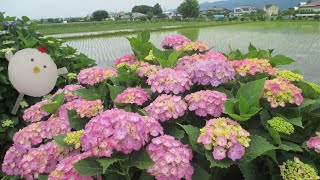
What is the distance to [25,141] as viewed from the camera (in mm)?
1587

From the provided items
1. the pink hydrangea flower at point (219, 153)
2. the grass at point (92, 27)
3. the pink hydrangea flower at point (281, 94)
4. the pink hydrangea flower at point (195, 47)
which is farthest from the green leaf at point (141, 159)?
the grass at point (92, 27)

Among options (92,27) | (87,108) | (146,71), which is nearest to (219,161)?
(87,108)

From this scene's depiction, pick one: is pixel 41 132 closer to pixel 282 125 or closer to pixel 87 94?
pixel 87 94

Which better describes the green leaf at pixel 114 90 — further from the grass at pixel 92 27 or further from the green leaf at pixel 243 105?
the grass at pixel 92 27

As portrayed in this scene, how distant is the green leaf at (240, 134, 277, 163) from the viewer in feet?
3.81

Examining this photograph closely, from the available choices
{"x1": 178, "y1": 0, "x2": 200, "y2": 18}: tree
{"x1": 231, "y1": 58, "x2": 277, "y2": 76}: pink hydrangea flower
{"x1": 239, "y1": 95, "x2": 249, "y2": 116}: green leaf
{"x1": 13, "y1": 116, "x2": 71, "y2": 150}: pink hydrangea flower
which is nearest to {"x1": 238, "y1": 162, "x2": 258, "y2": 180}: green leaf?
{"x1": 239, "y1": 95, "x2": 249, "y2": 116}: green leaf

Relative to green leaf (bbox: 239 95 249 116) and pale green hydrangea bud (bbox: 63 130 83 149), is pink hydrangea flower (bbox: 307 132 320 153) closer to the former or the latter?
green leaf (bbox: 239 95 249 116)

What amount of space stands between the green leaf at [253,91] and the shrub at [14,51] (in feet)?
7.30

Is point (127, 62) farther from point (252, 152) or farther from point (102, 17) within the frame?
point (102, 17)

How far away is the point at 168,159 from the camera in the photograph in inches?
44.3

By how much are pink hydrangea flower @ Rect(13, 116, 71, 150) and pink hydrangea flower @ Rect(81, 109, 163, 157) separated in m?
0.49

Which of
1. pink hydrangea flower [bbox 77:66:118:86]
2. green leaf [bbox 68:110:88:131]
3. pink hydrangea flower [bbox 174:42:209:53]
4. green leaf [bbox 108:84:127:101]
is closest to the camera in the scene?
green leaf [bbox 68:110:88:131]

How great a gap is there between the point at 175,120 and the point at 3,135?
2.38m

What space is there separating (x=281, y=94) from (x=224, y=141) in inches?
18.5
